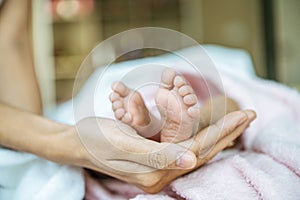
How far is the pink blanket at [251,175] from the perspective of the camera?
450 mm

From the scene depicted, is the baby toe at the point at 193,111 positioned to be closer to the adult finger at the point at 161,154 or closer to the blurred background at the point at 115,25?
the adult finger at the point at 161,154

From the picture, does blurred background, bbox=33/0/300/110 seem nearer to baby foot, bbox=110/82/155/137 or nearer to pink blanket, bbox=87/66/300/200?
pink blanket, bbox=87/66/300/200

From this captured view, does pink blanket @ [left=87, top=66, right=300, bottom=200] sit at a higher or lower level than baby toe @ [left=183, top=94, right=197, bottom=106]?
lower

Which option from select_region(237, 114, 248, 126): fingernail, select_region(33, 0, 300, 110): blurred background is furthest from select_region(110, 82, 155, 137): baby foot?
select_region(33, 0, 300, 110): blurred background

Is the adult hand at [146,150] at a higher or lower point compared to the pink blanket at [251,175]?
higher

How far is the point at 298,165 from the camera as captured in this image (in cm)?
48

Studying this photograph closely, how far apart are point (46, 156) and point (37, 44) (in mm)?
2912

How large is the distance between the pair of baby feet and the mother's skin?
0.06ft

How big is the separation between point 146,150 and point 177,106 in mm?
67

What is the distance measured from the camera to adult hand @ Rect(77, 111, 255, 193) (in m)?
0.45

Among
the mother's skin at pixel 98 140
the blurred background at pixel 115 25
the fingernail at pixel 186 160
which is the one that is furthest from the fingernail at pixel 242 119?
the blurred background at pixel 115 25

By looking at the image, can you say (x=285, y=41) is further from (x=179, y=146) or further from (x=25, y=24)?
(x=179, y=146)

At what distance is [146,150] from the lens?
1.46 feet

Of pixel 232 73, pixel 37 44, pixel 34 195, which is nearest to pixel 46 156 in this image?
pixel 34 195
